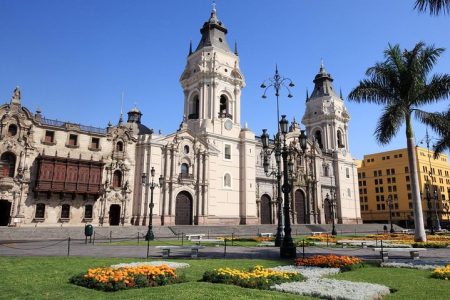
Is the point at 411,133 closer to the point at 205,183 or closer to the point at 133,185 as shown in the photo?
the point at 205,183

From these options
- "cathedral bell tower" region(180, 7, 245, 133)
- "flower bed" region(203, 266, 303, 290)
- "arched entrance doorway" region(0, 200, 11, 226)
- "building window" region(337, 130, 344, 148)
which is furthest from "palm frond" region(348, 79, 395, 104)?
"building window" region(337, 130, 344, 148)

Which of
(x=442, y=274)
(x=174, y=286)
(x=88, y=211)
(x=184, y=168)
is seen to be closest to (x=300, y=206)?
(x=184, y=168)

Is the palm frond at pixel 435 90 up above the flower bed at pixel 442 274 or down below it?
above

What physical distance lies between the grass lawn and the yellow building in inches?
2834

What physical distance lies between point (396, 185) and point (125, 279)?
8218cm

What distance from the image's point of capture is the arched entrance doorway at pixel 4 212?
1303 inches

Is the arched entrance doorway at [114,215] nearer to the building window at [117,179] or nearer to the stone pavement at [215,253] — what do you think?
the building window at [117,179]

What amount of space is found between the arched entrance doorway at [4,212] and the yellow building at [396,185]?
72.2 m

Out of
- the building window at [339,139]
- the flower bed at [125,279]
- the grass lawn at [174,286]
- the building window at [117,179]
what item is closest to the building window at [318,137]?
the building window at [339,139]

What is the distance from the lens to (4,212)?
33.4 m

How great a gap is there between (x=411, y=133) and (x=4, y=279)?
2396cm

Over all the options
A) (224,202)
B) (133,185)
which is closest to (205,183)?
(224,202)

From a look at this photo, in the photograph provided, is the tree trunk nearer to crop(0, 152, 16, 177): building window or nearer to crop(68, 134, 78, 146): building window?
crop(68, 134, 78, 146): building window

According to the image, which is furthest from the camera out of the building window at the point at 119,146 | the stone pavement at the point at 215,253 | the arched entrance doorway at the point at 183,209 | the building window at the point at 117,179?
the arched entrance doorway at the point at 183,209
